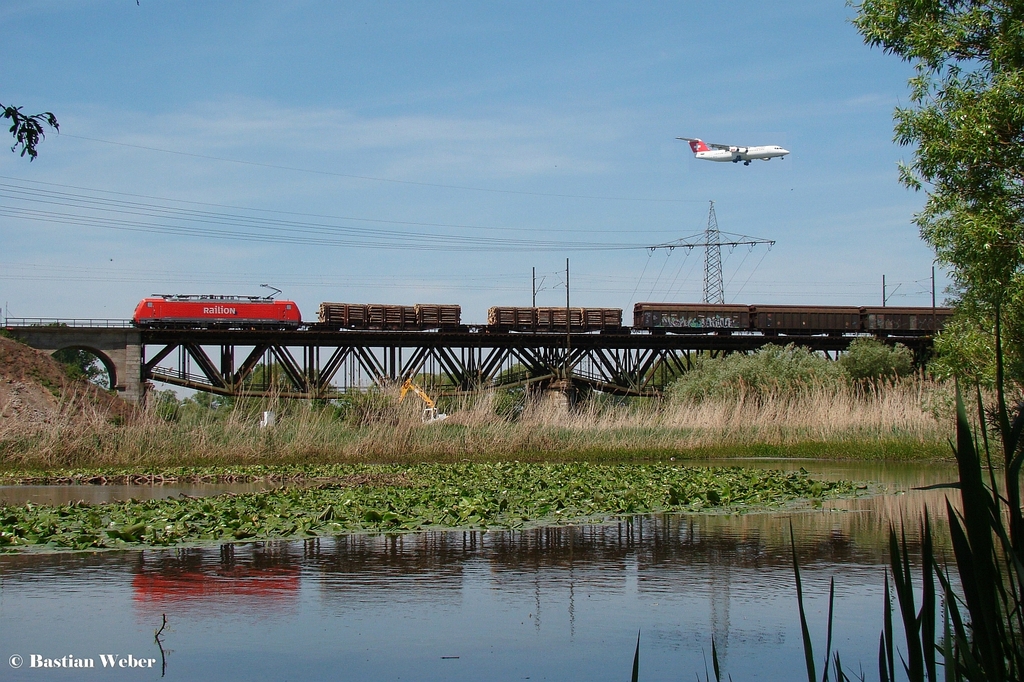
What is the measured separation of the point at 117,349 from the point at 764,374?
33573 mm

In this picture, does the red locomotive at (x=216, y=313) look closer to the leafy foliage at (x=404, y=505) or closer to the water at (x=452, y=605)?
the leafy foliage at (x=404, y=505)

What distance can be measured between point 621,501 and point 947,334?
27.1 ft

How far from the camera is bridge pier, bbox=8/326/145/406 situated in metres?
53.1

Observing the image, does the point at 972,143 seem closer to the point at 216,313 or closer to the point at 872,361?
the point at 872,361

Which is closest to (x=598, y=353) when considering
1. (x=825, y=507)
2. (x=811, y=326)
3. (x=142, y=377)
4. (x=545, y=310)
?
(x=545, y=310)

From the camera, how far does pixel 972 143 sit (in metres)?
17.0

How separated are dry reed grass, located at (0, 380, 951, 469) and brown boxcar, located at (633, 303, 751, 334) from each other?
29534 millimetres

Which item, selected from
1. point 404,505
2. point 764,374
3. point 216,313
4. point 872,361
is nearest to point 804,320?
point 872,361

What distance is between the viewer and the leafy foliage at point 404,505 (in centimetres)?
1227

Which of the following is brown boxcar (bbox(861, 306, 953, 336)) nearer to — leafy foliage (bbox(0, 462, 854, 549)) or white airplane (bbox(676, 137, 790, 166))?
white airplane (bbox(676, 137, 790, 166))

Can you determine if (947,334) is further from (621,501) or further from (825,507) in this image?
(621,501)

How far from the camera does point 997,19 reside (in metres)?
17.7
